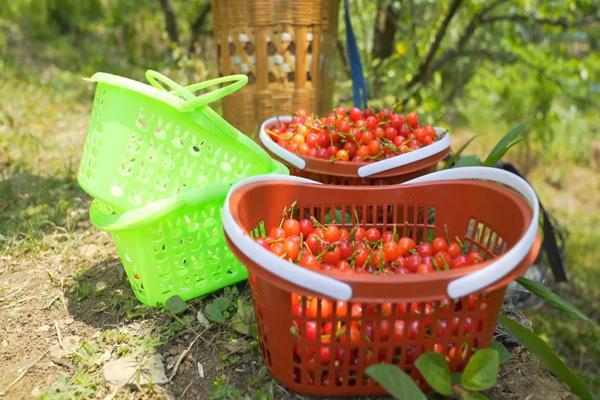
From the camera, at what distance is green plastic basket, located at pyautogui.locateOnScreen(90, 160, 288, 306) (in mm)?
1588

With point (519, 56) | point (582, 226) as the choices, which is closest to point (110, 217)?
point (519, 56)

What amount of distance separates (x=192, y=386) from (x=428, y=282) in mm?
739

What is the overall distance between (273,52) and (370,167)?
1.14 m

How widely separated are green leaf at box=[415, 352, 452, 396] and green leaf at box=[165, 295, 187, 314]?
0.76 meters

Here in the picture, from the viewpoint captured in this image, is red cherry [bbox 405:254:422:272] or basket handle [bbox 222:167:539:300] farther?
red cherry [bbox 405:254:422:272]

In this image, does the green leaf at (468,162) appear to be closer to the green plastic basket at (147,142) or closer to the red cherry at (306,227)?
the red cherry at (306,227)

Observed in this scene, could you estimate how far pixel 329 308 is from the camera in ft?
4.48

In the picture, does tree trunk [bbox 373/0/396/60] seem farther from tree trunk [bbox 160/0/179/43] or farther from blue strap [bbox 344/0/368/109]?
tree trunk [bbox 160/0/179/43]

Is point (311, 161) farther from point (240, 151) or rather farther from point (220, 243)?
point (220, 243)

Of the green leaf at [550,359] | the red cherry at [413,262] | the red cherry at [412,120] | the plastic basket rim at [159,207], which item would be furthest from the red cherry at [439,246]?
the red cherry at [412,120]

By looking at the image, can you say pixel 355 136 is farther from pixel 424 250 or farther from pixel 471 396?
pixel 471 396

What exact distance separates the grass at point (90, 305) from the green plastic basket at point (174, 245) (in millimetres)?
70

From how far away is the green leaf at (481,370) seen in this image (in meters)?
1.33

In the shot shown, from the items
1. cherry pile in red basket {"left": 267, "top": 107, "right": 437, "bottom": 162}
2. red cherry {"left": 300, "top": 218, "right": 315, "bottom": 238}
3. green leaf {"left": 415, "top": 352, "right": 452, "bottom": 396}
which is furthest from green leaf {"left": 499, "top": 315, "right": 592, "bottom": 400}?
cherry pile in red basket {"left": 267, "top": 107, "right": 437, "bottom": 162}
